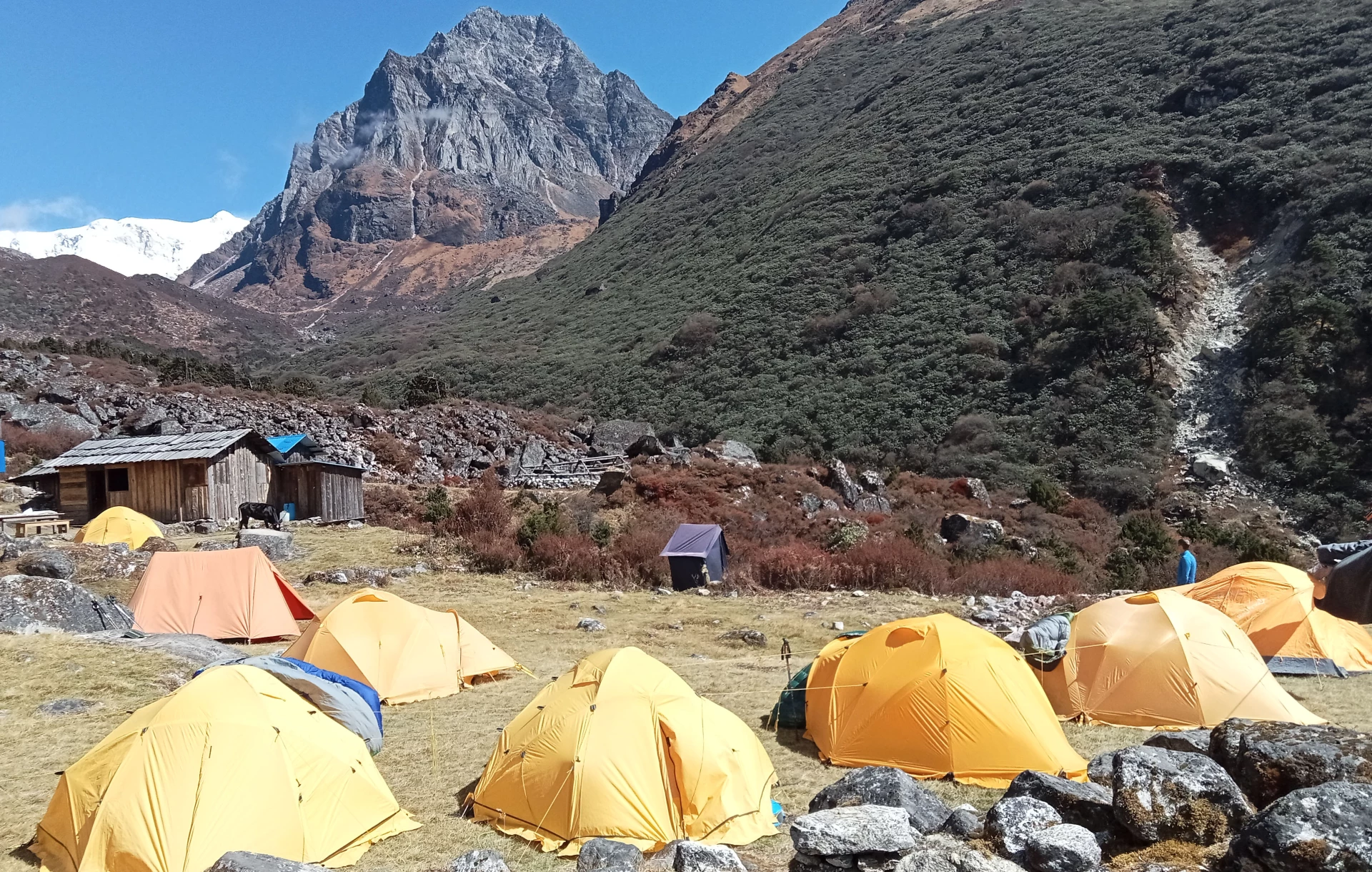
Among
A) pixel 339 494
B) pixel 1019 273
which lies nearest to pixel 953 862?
pixel 339 494

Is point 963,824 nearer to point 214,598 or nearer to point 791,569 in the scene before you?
point 214,598

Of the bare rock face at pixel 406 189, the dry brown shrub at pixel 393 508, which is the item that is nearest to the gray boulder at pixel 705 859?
the dry brown shrub at pixel 393 508

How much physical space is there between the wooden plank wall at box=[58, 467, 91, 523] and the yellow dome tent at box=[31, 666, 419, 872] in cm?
2329

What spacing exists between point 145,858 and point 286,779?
97 cm

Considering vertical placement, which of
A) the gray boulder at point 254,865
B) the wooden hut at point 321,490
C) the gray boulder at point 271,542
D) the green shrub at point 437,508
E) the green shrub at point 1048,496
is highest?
the wooden hut at point 321,490

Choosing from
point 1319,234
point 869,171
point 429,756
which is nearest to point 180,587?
point 429,756

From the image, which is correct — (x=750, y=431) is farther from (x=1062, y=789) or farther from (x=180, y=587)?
(x=1062, y=789)

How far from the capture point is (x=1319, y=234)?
34344mm

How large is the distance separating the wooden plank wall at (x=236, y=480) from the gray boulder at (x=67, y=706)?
53.0ft

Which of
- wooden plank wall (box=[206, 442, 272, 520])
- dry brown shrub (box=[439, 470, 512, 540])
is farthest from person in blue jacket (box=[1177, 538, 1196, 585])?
wooden plank wall (box=[206, 442, 272, 520])

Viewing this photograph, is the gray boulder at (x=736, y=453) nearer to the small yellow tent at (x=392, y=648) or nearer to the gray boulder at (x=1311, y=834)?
the small yellow tent at (x=392, y=648)

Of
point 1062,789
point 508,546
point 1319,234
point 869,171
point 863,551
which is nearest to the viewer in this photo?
point 1062,789

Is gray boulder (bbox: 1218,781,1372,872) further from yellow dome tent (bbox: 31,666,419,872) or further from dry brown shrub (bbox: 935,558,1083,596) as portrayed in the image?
dry brown shrub (bbox: 935,558,1083,596)

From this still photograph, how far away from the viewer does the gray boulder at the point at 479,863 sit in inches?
229
